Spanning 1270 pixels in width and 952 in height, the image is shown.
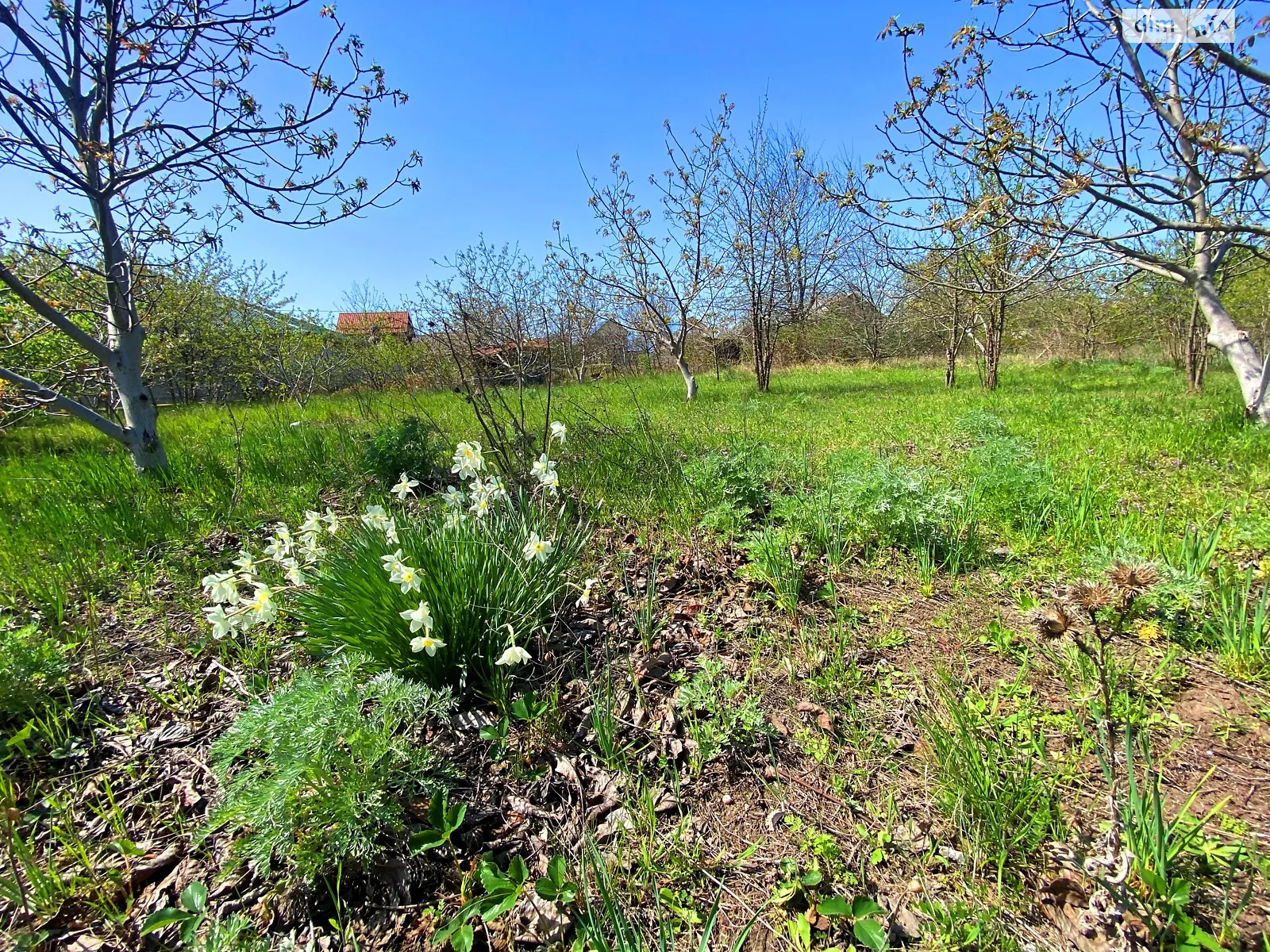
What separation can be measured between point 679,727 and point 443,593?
101 centimetres

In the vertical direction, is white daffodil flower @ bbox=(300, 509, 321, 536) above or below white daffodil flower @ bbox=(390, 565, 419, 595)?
above

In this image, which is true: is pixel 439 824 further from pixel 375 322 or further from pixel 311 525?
pixel 375 322

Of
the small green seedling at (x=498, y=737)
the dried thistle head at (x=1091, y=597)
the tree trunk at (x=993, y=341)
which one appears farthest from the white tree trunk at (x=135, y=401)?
the tree trunk at (x=993, y=341)

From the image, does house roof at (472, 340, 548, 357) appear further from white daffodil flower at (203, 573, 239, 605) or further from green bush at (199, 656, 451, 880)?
green bush at (199, 656, 451, 880)

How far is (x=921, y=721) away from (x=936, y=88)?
386 centimetres

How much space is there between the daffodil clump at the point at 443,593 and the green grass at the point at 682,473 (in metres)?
1.24

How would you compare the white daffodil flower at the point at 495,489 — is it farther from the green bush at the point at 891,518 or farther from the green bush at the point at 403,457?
the green bush at the point at 403,457

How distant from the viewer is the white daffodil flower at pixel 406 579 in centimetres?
173

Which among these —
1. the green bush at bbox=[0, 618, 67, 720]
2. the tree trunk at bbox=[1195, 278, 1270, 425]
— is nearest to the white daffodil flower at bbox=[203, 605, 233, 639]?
the green bush at bbox=[0, 618, 67, 720]

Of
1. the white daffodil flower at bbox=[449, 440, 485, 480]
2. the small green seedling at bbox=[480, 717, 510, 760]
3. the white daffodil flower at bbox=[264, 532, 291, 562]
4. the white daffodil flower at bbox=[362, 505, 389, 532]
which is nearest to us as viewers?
the small green seedling at bbox=[480, 717, 510, 760]

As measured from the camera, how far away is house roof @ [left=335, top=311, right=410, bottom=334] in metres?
11.8

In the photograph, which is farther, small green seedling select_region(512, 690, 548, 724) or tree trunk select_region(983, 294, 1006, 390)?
tree trunk select_region(983, 294, 1006, 390)

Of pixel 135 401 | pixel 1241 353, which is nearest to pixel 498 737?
pixel 135 401

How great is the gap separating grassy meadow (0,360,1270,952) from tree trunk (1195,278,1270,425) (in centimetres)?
228
